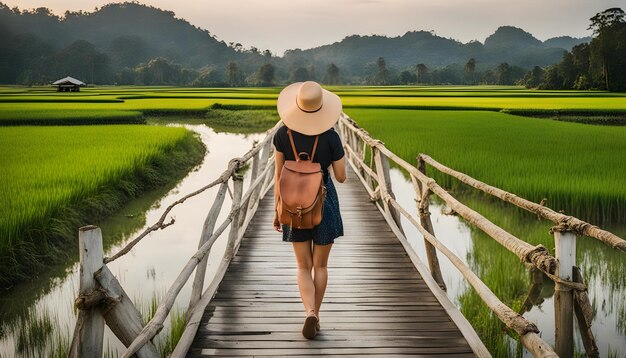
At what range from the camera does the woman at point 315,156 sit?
287 centimetres

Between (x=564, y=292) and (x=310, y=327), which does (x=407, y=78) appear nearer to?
(x=310, y=327)

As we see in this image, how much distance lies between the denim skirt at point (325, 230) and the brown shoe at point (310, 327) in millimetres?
424

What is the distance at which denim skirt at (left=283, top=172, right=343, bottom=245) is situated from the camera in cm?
304

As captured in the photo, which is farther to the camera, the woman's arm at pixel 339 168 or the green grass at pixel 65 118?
the green grass at pixel 65 118

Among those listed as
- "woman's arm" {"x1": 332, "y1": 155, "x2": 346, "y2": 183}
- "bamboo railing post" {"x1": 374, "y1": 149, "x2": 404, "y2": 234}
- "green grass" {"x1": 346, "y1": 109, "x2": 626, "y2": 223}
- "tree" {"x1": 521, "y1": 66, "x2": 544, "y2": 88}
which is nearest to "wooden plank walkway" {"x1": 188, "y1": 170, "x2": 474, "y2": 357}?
"bamboo railing post" {"x1": 374, "y1": 149, "x2": 404, "y2": 234}

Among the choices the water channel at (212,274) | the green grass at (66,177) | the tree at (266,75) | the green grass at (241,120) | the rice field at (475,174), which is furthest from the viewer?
the tree at (266,75)

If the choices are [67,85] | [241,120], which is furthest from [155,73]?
[241,120]

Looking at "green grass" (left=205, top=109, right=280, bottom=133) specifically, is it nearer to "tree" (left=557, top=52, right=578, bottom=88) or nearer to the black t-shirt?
the black t-shirt

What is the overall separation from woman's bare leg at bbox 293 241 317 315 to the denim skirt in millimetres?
53

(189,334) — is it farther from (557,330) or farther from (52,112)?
(52,112)

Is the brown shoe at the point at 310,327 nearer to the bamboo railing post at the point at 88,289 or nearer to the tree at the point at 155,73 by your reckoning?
the bamboo railing post at the point at 88,289

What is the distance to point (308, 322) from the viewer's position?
3127 millimetres

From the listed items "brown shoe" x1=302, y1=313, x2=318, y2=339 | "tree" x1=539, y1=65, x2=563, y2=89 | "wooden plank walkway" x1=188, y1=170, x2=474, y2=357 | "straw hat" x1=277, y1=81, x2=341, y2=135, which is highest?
"tree" x1=539, y1=65, x2=563, y2=89

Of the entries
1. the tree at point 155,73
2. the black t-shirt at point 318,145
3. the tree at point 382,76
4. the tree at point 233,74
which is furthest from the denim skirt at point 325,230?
the tree at point 382,76
